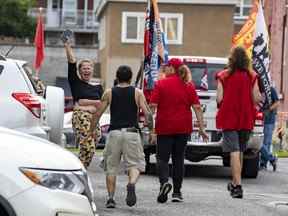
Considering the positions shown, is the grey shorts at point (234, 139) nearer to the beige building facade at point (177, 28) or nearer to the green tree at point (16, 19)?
the beige building facade at point (177, 28)

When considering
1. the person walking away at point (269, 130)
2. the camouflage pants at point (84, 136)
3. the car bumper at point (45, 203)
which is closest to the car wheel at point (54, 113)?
the camouflage pants at point (84, 136)

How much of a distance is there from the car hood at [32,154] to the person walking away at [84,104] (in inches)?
202

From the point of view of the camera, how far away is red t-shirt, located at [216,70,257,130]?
11258 millimetres

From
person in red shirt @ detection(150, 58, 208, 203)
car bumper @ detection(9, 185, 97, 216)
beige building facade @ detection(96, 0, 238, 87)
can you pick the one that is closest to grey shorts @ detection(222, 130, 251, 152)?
person in red shirt @ detection(150, 58, 208, 203)

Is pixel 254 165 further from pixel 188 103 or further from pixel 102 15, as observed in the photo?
pixel 102 15

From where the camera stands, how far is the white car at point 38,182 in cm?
555

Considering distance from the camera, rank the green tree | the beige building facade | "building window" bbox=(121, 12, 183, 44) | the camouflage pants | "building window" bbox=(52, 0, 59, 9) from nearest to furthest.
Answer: the camouflage pants → the beige building facade → "building window" bbox=(121, 12, 183, 44) → the green tree → "building window" bbox=(52, 0, 59, 9)

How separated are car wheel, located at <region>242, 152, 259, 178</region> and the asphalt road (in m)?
0.16

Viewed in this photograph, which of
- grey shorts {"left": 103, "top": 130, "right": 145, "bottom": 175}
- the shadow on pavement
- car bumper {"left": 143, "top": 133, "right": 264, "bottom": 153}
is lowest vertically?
the shadow on pavement

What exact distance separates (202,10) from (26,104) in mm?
32788

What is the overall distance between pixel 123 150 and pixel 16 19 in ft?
176

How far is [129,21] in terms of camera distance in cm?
4212

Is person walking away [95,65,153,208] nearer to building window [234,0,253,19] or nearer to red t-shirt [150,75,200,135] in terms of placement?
red t-shirt [150,75,200,135]

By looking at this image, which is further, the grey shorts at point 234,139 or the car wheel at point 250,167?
the car wheel at point 250,167
